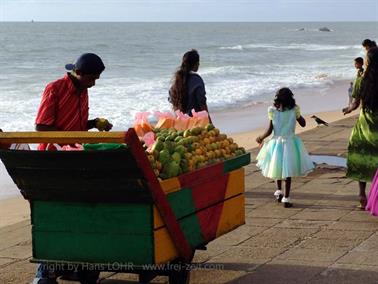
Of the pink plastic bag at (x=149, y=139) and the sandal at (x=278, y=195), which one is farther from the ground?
the pink plastic bag at (x=149, y=139)

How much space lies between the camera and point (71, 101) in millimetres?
5473

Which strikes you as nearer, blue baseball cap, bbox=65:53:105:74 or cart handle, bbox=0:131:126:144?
cart handle, bbox=0:131:126:144

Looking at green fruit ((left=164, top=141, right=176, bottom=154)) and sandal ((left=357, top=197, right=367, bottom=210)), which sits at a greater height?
green fruit ((left=164, top=141, right=176, bottom=154))

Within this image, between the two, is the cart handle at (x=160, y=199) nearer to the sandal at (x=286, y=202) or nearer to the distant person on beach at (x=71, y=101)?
the distant person on beach at (x=71, y=101)

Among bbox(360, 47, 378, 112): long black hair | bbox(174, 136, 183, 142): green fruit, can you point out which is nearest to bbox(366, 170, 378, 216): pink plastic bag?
bbox(360, 47, 378, 112): long black hair

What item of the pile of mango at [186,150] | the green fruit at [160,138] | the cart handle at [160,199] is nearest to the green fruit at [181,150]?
the pile of mango at [186,150]

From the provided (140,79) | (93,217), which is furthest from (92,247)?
(140,79)

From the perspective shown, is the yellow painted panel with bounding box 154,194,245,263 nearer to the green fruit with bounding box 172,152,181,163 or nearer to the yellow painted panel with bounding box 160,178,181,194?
Result: the yellow painted panel with bounding box 160,178,181,194

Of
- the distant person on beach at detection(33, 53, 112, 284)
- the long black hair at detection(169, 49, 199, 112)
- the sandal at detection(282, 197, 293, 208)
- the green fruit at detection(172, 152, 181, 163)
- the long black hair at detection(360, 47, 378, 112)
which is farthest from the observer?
the sandal at detection(282, 197, 293, 208)

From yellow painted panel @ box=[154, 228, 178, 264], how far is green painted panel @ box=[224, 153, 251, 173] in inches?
34.8

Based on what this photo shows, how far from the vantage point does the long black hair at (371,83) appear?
25.1ft

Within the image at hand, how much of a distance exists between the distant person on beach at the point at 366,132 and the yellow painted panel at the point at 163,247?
3481 millimetres

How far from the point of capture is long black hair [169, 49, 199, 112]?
7.86m

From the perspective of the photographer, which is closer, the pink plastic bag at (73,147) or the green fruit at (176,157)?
the pink plastic bag at (73,147)
